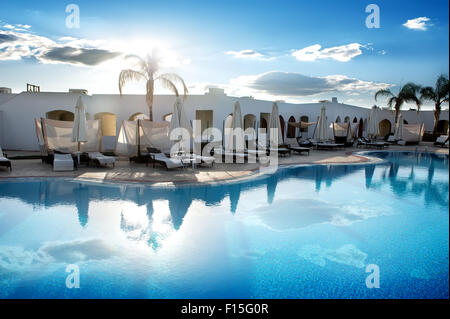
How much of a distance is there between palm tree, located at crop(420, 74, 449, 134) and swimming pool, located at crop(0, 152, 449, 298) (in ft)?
87.5

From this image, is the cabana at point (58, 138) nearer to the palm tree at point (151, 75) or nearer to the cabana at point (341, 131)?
the palm tree at point (151, 75)

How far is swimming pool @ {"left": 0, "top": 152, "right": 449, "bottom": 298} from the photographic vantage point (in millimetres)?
4309

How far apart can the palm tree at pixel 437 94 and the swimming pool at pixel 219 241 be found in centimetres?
2666

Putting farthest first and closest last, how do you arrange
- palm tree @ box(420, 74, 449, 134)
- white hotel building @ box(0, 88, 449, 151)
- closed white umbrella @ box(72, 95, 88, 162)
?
palm tree @ box(420, 74, 449, 134) < white hotel building @ box(0, 88, 449, 151) < closed white umbrella @ box(72, 95, 88, 162)

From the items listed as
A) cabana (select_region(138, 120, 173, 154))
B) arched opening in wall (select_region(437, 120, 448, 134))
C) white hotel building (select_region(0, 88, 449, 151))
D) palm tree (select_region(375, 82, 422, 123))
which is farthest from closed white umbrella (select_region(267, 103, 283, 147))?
arched opening in wall (select_region(437, 120, 448, 134))

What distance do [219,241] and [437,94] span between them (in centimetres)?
3474

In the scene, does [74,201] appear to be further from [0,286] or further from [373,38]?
[373,38]

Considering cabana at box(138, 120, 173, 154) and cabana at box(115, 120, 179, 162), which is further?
cabana at box(138, 120, 173, 154)

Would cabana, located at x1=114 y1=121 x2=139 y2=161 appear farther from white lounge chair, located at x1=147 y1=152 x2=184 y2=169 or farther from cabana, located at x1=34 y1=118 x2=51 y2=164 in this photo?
cabana, located at x1=34 y1=118 x2=51 y2=164

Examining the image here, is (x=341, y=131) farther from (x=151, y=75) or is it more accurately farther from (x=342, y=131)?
(x=151, y=75)

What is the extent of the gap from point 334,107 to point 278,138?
16233 mm

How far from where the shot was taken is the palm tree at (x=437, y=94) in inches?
1186

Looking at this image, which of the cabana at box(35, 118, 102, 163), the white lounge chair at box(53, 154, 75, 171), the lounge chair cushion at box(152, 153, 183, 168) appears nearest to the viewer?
the white lounge chair at box(53, 154, 75, 171)

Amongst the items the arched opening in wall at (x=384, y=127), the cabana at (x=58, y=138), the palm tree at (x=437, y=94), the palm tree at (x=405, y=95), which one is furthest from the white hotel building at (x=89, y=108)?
the arched opening in wall at (x=384, y=127)
